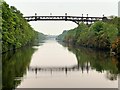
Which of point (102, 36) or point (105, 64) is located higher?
point (102, 36)

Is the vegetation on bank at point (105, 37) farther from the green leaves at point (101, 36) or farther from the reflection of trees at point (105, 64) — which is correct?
the reflection of trees at point (105, 64)

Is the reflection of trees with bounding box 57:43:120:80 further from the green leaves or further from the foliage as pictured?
the green leaves

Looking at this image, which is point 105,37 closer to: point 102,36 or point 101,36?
point 102,36

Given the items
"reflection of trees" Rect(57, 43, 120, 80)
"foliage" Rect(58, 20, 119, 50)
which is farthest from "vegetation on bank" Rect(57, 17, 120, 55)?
"reflection of trees" Rect(57, 43, 120, 80)

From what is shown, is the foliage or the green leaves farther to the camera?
the green leaves

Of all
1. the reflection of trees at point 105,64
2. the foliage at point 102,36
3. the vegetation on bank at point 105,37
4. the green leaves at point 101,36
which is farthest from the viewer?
the green leaves at point 101,36

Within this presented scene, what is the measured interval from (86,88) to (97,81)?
4.03 metres

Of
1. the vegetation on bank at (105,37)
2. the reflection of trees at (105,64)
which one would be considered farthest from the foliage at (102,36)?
the reflection of trees at (105,64)

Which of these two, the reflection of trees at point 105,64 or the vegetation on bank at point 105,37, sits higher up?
the vegetation on bank at point 105,37

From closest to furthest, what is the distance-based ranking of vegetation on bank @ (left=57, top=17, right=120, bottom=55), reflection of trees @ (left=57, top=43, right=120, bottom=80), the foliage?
reflection of trees @ (left=57, top=43, right=120, bottom=80) < vegetation on bank @ (left=57, top=17, right=120, bottom=55) < the foliage

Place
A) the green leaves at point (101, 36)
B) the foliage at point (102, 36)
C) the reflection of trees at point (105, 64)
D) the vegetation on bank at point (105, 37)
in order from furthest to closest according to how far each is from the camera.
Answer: the green leaves at point (101, 36)
the foliage at point (102, 36)
the vegetation on bank at point (105, 37)
the reflection of trees at point (105, 64)

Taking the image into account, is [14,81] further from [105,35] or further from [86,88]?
[105,35]

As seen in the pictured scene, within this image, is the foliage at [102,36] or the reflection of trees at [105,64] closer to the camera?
the reflection of trees at [105,64]

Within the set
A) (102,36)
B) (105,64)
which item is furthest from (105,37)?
(105,64)
